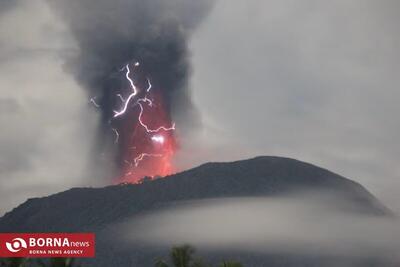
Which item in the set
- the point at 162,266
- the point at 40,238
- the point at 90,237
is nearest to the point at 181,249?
the point at 162,266

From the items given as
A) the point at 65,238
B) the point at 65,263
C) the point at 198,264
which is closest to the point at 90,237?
the point at 65,238

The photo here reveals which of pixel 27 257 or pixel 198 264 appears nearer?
pixel 27 257

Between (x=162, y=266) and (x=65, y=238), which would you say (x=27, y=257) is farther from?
(x=162, y=266)

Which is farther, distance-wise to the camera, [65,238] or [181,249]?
[181,249]

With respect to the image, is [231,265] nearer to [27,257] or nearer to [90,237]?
[90,237]

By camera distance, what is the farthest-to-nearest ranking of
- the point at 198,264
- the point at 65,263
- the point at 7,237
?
the point at 198,264
the point at 7,237
the point at 65,263

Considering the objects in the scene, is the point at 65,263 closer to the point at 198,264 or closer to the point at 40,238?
the point at 40,238

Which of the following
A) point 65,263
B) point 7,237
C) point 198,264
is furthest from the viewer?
point 198,264

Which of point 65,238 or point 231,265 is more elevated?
point 65,238

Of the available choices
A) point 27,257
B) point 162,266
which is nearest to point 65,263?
point 27,257
